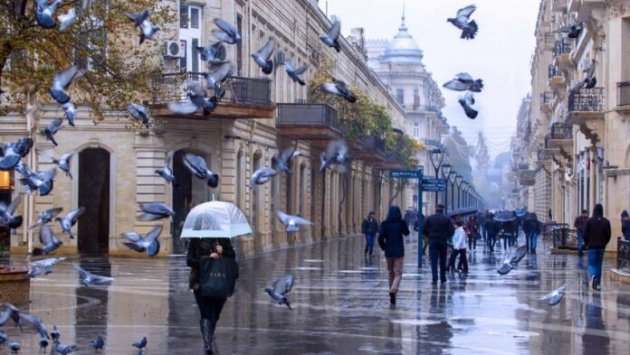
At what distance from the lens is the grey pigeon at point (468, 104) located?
16828mm

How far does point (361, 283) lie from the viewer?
28.5 m

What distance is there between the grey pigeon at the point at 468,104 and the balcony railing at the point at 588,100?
27927mm

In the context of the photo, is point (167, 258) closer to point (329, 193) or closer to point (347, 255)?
point (347, 255)

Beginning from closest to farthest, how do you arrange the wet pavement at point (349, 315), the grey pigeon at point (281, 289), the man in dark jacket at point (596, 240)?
1. the wet pavement at point (349, 315)
2. the grey pigeon at point (281, 289)
3. the man in dark jacket at point (596, 240)

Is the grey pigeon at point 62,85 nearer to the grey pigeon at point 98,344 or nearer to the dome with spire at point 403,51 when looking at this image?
the grey pigeon at point 98,344

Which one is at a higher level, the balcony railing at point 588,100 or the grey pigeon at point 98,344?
the balcony railing at point 588,100

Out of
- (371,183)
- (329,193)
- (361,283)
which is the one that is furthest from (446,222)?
(371,183)

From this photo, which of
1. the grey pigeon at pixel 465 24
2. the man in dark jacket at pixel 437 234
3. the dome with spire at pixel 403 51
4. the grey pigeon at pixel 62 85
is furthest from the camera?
the dome with spire at pixel 403 51

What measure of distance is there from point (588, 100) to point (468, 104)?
94.2 ft

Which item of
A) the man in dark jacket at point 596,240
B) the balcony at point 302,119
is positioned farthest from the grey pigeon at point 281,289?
the balcony at point 302,119

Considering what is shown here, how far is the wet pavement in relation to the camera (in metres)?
16.0

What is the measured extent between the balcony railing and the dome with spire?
9467cm

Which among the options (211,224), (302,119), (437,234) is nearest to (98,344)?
(211,224)

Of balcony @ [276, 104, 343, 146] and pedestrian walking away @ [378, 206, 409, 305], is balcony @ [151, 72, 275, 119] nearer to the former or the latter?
balcony @ [276, 104, 343, 146]
